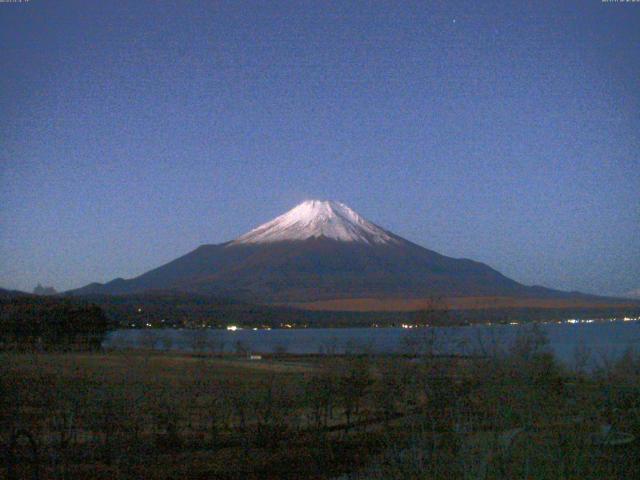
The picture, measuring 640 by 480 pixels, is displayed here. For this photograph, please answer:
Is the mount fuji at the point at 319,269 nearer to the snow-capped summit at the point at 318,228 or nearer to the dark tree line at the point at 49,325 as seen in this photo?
the snow-capped summit at the point at 318,228

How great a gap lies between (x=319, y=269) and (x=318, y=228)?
68.7 ft

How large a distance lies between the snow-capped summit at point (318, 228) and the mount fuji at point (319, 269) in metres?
0.16

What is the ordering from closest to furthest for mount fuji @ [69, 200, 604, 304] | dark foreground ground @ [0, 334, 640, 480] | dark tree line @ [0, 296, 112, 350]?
dark foreground ground @ [0, 334, 640, 480], dark tree line @ [0, 296, 112, 350], mount fuji @ [69, 200, 604, 304]

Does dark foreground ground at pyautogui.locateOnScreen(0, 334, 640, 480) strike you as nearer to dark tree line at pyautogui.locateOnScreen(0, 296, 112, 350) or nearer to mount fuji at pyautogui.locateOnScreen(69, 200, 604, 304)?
dark tree line at pyautogui.locateOnScreen(0, 296, 112, 350)

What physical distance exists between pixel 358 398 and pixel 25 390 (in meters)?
8.44

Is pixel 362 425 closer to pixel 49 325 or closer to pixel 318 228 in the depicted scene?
pixel 49 325

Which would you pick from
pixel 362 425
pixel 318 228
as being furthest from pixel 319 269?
pixel 362 425

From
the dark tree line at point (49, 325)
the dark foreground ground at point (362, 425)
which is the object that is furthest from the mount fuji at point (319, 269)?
the dark foreground ground at point (362, 425)

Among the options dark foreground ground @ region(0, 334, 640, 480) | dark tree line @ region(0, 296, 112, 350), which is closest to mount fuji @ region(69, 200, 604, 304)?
dark tree line @ region(0, 296, 112, 350)

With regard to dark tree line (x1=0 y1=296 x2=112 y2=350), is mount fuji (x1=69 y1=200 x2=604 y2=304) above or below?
above

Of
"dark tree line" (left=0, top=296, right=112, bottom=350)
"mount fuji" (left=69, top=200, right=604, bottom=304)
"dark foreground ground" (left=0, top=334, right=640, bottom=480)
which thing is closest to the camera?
"dark foreground ground" (left=0, top=334, right=640, bottom=480)

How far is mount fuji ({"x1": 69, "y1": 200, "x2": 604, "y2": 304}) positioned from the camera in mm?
117562

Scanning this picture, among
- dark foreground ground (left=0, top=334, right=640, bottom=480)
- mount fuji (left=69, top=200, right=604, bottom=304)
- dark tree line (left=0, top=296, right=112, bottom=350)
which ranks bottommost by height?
dark foreground ground (left=0, top=334, right=640, bottom=480)

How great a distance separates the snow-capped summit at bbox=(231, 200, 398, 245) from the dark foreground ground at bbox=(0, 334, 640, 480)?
122m
